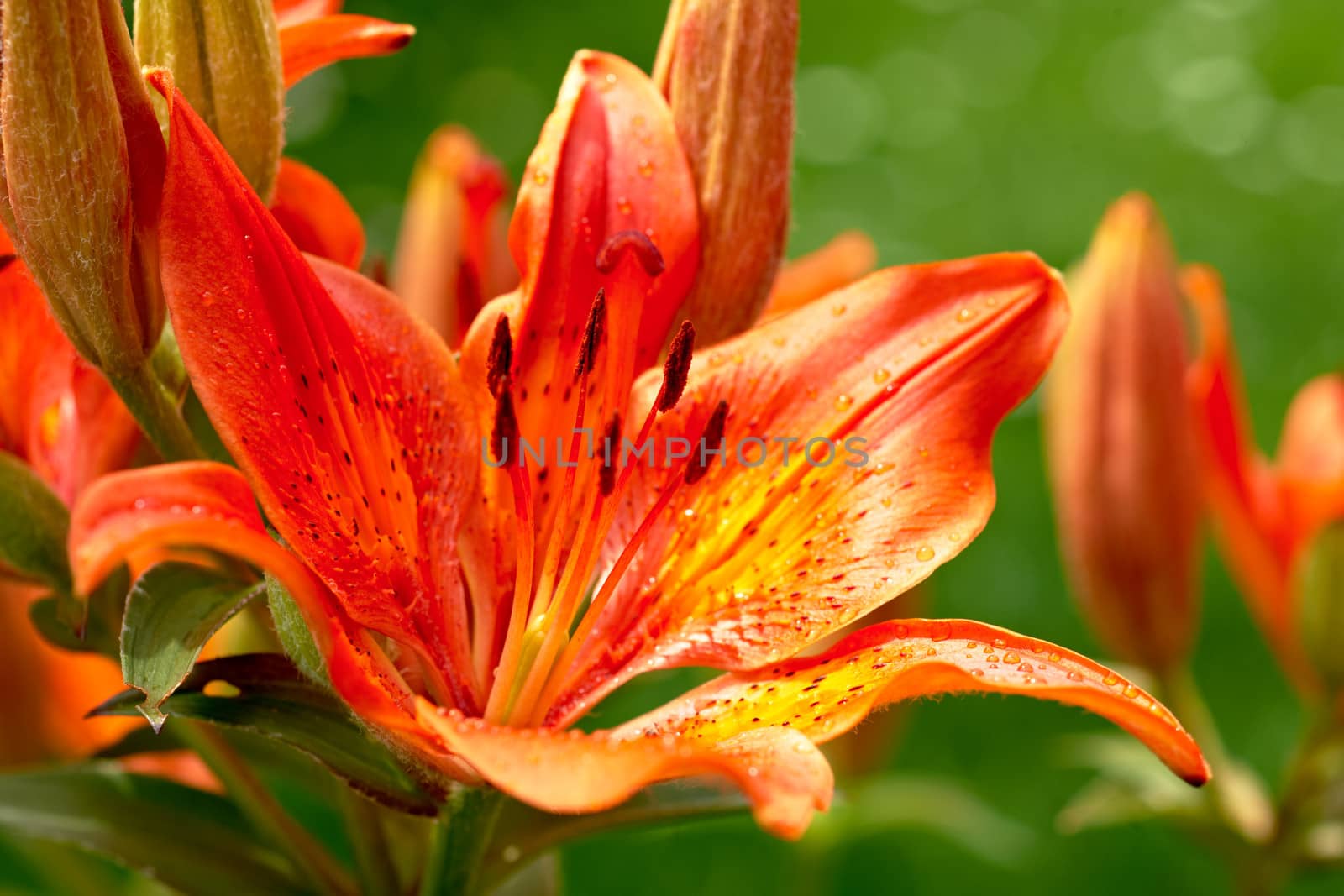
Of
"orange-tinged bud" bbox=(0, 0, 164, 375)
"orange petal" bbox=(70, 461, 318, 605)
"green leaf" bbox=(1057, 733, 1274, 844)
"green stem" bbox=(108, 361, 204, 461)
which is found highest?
"orange-tinged bud" bbox=(0, 0, 164, 375)

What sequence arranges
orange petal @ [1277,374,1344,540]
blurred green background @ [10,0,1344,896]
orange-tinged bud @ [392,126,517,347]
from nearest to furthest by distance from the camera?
orange-tinged bud @ [392,126,517,347]
orange petal @ [1277,374,1344,540]
blurred green background @ [10,0,1344,896]

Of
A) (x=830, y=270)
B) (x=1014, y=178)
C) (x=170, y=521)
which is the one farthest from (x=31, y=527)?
(x=1014, y=178)

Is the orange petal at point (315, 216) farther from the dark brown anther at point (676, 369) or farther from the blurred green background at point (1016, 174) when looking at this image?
the blurred green background at point (1016, 174)

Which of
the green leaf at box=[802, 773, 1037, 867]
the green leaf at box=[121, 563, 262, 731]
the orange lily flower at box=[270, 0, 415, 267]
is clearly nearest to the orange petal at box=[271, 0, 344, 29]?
the orange lily flower at box=[270, 0, 415, 267]

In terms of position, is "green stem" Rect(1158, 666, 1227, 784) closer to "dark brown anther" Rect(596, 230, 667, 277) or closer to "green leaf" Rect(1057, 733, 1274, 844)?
"green leaf" Rect(1057, 733, 1274, 844)

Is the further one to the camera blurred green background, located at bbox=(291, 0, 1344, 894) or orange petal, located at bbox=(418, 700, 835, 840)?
blurred green background, located at bbox=(291, 0, 1344, 894)

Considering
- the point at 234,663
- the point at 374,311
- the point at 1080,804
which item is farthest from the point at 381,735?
the point at 1080,804

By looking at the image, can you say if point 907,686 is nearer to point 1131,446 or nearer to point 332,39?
point 332,39
